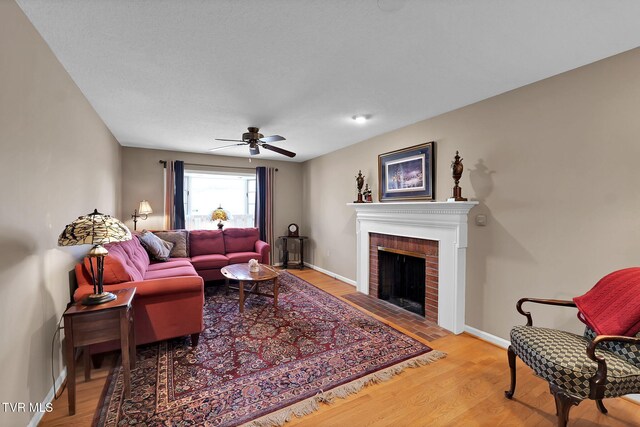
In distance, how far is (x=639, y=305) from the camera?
5.16ft

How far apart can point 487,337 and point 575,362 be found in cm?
135

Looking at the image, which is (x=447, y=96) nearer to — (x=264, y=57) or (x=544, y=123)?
(x=544, y=123)

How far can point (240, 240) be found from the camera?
5.36 meters

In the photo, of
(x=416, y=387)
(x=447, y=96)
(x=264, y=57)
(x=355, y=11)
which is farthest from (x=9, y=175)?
(x=447, y=96)

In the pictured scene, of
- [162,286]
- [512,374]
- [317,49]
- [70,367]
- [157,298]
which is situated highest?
[317,49]

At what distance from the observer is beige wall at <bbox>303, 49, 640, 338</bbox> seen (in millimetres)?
1985

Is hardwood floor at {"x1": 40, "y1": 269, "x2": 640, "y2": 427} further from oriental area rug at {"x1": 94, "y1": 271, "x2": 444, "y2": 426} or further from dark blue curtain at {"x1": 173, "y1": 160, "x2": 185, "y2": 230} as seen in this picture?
dark blue curtain at {"x1": 173, "y1": 160, "x2": 185, "y2": 230}

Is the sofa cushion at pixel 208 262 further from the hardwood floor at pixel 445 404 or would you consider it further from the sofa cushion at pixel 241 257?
the hardwood floor at pixel 445 404

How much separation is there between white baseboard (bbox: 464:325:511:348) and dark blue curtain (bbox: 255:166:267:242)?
421 centimetres

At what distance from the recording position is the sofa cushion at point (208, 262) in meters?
4.52

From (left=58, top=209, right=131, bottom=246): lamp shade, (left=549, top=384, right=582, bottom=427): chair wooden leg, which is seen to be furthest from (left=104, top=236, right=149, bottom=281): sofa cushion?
(left=549, top=384, right=582, bottom=427): chair wooden leg

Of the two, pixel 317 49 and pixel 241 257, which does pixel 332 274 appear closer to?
pixel 241 257

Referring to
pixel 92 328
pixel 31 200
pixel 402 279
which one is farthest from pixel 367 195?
pixel 31 200

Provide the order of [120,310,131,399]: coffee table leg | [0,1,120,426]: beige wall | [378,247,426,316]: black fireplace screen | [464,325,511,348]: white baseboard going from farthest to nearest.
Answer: [378,247,426,316]: black fireplace screen, [464,325,511,348]: white baseboard, [120,310,131,399]: coffee table leg, [0,1,120,426]: beige wall
